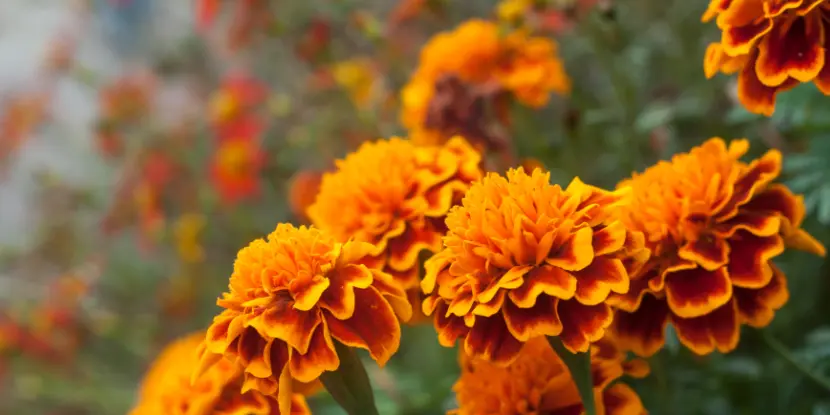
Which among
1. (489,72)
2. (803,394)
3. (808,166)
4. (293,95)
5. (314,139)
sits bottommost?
(803,394)

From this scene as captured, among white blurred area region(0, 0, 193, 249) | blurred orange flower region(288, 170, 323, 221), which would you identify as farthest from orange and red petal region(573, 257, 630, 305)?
white blurred area region(0, 0, 193, 249)

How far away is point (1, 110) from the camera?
59.0 inches

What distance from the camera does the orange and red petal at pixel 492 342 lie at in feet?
1.11

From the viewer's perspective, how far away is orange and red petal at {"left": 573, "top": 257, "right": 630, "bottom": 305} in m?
0.32

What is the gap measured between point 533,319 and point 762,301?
0.48 feet

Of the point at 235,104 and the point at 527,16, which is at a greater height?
the point at 235,104

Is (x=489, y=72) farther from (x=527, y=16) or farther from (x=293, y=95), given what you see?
(x=293, y=95)

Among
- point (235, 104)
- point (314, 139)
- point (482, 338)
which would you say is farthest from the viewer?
point (235, 104)

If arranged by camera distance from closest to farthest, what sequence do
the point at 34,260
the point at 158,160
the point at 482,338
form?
the point at 482,338
the point at 158,160
the point at 34,260

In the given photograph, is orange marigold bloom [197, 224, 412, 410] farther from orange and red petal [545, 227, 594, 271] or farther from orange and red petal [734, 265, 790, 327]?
orange and red petal [734, 265, 790, 327]

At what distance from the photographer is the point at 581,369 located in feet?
1.15

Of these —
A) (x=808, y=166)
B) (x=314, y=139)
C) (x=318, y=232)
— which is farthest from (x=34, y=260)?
(x=808, y=166)

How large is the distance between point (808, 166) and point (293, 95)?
95 centimetres

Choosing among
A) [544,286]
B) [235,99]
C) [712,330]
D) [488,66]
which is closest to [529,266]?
[544,286]
